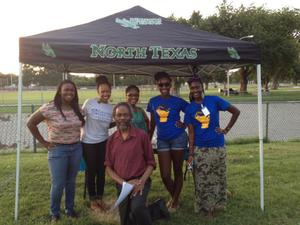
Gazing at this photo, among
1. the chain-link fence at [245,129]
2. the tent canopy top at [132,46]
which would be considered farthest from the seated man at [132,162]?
the chain-link fence at [245,129]

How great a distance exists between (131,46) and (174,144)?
143cm

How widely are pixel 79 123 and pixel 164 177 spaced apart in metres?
1.45

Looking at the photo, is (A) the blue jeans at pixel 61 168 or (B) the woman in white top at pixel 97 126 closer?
(A) the blue jeans at pixel 61 168

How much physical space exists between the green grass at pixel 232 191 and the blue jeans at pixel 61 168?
1.28 ft

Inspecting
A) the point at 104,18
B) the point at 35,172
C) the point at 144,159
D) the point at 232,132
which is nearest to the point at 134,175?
the point at 144,159

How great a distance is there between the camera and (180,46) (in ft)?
16.9

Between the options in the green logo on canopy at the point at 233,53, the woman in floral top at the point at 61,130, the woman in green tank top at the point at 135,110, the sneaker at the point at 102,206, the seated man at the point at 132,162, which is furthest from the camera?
the sneaker at the point at 102,206

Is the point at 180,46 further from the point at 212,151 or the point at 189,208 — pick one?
the point at 189,208

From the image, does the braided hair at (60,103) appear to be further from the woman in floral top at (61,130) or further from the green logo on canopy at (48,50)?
the green logo on canopy at (48,50)

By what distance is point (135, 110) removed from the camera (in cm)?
567

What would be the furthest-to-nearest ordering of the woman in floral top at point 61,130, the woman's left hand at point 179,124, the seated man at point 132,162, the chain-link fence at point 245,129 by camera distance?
the chain-link fence at point 245,129
the woman's left hand at point 179,124
the woman in floral top at point 61,130
the seated man at point 132,162

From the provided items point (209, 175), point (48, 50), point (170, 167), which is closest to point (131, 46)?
point (48, 50)

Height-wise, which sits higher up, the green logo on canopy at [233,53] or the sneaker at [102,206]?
the green logo on canopy at [233,53]

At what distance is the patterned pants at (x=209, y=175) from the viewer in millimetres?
5258
